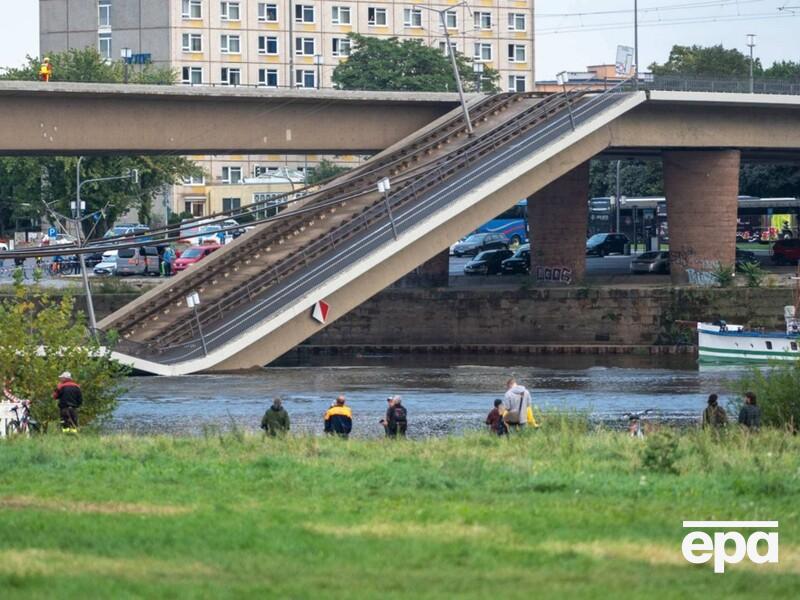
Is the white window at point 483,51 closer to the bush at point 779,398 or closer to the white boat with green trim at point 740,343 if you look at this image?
the white boat with green trim at point 740,343

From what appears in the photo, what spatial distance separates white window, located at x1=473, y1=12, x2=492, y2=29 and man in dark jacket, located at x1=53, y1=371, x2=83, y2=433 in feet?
376

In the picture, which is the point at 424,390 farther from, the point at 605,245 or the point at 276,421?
the point at 605,245

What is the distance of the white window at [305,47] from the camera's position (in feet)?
453

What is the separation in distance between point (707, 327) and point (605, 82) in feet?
35.1

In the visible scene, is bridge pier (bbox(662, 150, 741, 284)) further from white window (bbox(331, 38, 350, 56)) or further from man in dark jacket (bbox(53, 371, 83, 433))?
white window (bbox(331, 38, 350, 56))

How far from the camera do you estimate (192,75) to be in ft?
441

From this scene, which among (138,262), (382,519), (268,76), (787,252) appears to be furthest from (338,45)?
(382,519)

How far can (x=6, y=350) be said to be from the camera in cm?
3334

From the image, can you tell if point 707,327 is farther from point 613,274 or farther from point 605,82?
point 613,274

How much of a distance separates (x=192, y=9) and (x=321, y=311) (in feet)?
283

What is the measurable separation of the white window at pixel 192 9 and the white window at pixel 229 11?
1804 mm

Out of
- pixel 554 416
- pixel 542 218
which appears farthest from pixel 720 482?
pixel 542 218

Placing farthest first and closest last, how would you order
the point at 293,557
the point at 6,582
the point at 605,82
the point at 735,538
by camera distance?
the point at 605,82 < the point at 735,538 < the point at 293,557 < the point at 6,582

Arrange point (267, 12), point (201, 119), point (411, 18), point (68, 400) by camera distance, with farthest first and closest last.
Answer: point (411, 18), point (267, 12), point (201, 119), point (68, 400)
